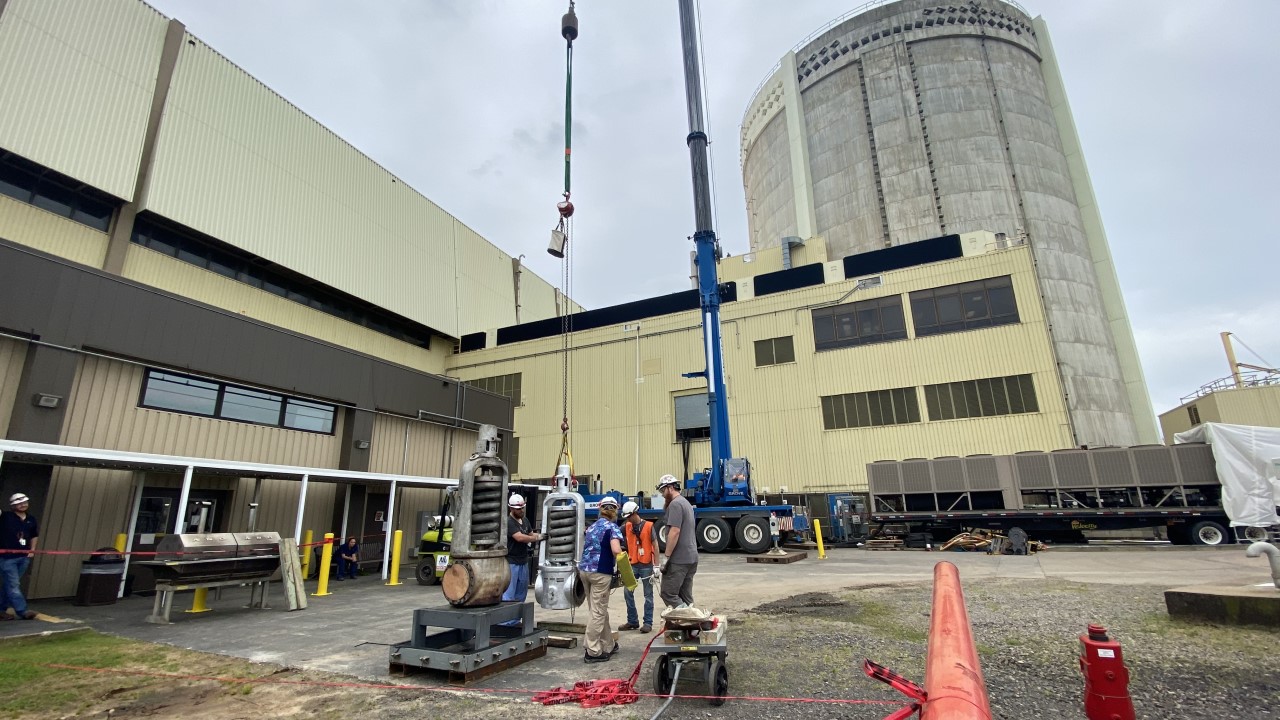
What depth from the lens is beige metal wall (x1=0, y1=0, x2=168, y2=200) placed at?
17.4m

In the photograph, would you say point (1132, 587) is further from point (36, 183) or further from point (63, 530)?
point (36, 183)

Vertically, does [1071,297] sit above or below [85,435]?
above

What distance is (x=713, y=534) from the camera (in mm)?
19844

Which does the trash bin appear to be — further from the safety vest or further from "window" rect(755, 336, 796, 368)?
"window" rect(755, 336, 796, 368)

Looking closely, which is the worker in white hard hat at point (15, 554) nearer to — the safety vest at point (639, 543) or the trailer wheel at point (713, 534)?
the safety vest at point (639, 543)

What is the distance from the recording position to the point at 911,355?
25344mm

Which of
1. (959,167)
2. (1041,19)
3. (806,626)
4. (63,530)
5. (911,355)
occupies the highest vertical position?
(1041,19)

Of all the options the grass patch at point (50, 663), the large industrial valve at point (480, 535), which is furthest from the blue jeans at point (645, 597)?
the grass patch at point (50, 663)

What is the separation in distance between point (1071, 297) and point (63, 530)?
44884mm

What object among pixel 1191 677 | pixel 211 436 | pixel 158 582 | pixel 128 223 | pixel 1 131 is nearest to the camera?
pixel 1191 677

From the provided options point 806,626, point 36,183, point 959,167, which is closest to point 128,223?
point 36,183

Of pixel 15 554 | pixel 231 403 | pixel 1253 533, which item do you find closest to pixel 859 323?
pixel 1253 533

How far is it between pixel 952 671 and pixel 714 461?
62.1ft

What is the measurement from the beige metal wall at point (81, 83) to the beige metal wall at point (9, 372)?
35.5 feet
